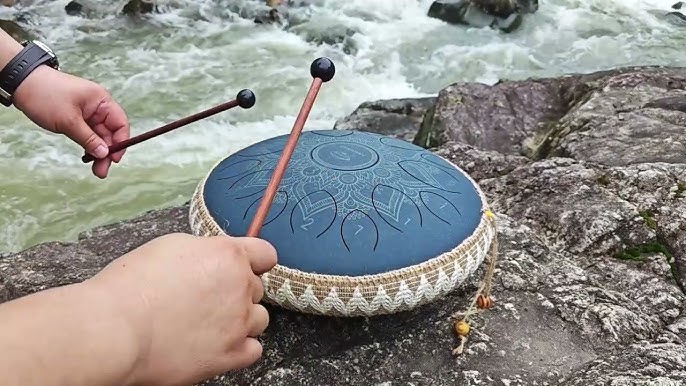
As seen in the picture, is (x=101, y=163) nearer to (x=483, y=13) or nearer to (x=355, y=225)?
(x=355, y=225)

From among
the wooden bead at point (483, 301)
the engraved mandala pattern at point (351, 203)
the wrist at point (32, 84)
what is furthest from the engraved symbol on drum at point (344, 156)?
the wrist at point (32, 84)

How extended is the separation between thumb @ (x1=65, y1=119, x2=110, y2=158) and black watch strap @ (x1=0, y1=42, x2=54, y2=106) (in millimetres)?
176

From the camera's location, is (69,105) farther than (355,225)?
No

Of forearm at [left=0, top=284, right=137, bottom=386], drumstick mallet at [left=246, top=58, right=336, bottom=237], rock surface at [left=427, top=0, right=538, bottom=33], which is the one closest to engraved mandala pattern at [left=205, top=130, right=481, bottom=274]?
drumstick mallet at [left=246, top=58, right=336, bottom=237]

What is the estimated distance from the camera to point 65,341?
0.93 m

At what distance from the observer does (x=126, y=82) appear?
20.0 ft

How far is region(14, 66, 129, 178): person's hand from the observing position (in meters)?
1.75

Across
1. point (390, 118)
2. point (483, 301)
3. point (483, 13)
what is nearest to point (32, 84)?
point (483, 301)

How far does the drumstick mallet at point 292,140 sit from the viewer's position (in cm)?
122

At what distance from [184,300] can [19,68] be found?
3.42 feet

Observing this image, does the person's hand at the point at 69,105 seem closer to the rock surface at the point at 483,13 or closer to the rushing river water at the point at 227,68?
the rushing river water at the point at 227,68

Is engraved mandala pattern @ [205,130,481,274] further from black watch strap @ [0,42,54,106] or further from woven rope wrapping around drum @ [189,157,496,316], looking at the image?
black watch strap @ [0,42,54,106]

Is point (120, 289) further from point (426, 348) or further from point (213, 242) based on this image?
point (426, 348)

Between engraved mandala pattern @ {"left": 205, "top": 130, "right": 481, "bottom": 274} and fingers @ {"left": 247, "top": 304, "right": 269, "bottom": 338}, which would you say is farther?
engraved mandala pattern @ {"left": 205, "top": 130, "right": 481, "bottom": 274}
